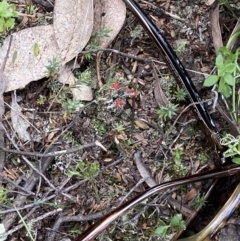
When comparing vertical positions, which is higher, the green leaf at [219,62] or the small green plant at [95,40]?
the small green plant at [95,40]

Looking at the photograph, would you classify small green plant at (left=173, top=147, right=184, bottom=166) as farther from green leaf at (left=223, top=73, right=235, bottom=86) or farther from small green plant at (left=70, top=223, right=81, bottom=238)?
small green plant at (left=70, top=223, right=81, bottom=238)

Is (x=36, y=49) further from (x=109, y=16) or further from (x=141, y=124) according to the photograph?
(x=141, y=124)

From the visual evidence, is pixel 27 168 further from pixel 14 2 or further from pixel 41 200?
pixel 14 2

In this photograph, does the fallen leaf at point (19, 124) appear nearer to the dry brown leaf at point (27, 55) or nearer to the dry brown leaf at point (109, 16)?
the dry brown leaf at point (27, 55)

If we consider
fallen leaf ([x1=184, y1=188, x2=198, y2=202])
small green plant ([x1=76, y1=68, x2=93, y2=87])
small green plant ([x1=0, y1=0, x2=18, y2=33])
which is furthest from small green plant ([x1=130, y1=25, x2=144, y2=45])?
fallen leaf ([x1=184, y1=188, x2=198, y2=202])

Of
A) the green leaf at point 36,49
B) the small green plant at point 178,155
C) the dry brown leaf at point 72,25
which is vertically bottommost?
the small green plant at point 178,155

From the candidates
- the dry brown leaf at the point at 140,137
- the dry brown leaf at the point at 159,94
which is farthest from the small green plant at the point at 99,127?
the dry brown leaf at the point at 159,94

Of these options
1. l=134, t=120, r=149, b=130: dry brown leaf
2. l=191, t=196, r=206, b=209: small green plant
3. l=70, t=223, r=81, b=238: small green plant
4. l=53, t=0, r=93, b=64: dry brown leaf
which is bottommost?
l=70, t=223, r=81, b=238: small green plant
